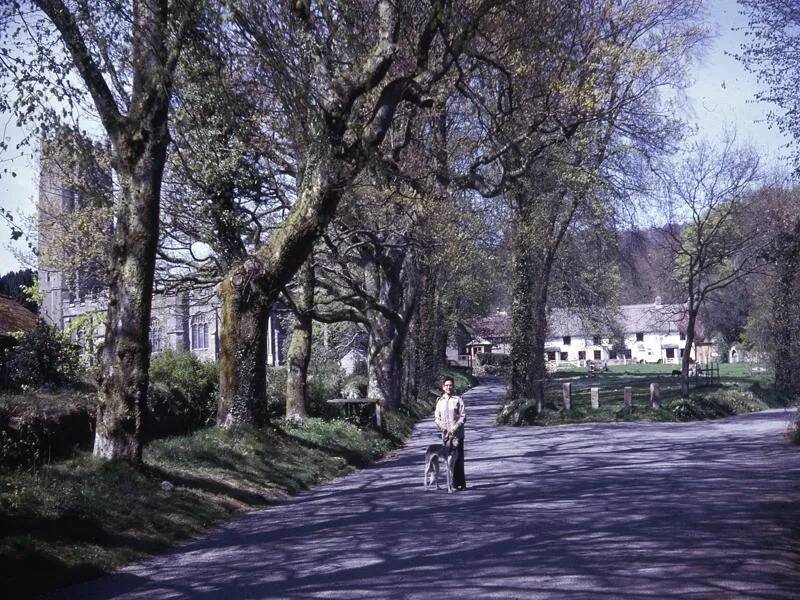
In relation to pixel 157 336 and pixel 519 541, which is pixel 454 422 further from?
pixel 157 336

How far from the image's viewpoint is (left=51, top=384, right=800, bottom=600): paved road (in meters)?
8.20

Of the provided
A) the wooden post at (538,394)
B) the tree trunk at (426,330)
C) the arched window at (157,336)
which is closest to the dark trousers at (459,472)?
the wooden post at (538,394)

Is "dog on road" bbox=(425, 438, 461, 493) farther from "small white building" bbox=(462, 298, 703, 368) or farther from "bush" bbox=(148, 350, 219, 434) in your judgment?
"small white building" bbox=(462, 298, 703, 368)

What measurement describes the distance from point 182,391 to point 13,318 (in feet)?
22.3

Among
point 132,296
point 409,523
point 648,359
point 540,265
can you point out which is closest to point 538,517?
point 409,523

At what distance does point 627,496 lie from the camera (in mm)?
13680

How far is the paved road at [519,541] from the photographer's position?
8.20 meters

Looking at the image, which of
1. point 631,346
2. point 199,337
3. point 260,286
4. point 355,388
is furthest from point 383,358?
point 631,346

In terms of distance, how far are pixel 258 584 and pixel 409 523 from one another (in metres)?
3.56

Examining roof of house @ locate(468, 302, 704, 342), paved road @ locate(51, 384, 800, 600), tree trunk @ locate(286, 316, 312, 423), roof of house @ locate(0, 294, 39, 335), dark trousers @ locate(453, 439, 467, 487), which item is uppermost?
roof of house @ locate(468, 302, 704, 342)

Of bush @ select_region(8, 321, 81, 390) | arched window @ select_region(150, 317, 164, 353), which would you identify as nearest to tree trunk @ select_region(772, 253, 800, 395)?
bush @ select_region(8, 321, 81, 390)

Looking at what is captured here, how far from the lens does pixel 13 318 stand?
25062 millimetres

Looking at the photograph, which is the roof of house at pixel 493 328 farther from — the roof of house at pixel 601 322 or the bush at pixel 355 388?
the bush at pixel 355 388

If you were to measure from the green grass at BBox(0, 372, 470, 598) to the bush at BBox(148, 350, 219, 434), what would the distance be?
88.9 inches
